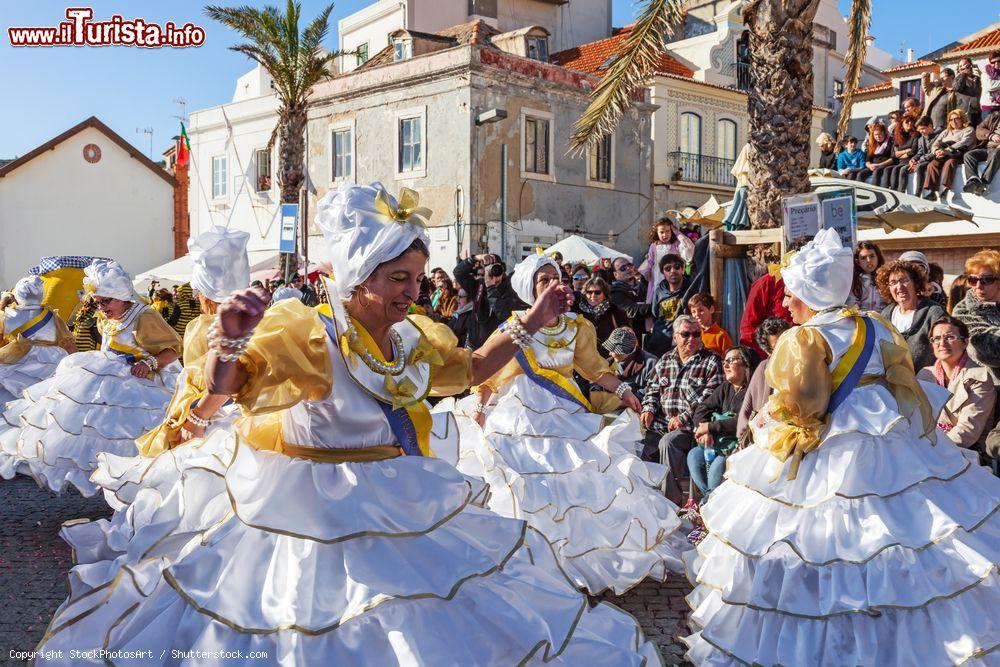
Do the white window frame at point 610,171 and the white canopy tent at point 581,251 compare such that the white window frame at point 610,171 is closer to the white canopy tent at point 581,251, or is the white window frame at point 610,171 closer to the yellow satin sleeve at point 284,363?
the white canopy tent at point 581,251

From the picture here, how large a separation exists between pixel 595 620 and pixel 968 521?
7.01ft

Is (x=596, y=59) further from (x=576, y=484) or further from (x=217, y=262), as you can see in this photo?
(x=217, y=262)

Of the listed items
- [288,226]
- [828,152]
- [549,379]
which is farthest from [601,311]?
[828,152]

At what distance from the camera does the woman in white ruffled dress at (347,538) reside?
264 centimetres

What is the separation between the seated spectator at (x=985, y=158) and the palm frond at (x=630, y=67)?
7.70m

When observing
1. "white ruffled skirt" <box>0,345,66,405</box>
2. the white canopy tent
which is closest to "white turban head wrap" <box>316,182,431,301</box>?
"white ruffled skirt" <box>0,345,66,405</box>

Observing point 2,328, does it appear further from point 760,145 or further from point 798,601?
point 798,601

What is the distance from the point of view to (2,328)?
9.91 metres

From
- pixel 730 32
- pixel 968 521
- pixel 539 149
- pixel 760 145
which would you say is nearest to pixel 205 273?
pixel 968 521

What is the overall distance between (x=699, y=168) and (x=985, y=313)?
2406cm

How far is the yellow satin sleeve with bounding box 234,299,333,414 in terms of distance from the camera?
2.74m

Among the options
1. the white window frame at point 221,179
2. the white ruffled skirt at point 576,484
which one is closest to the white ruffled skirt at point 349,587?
the white ruffled skirt at point 576,484

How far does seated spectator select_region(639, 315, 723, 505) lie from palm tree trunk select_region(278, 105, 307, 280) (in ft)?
62.4

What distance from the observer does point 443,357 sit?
3455mm
